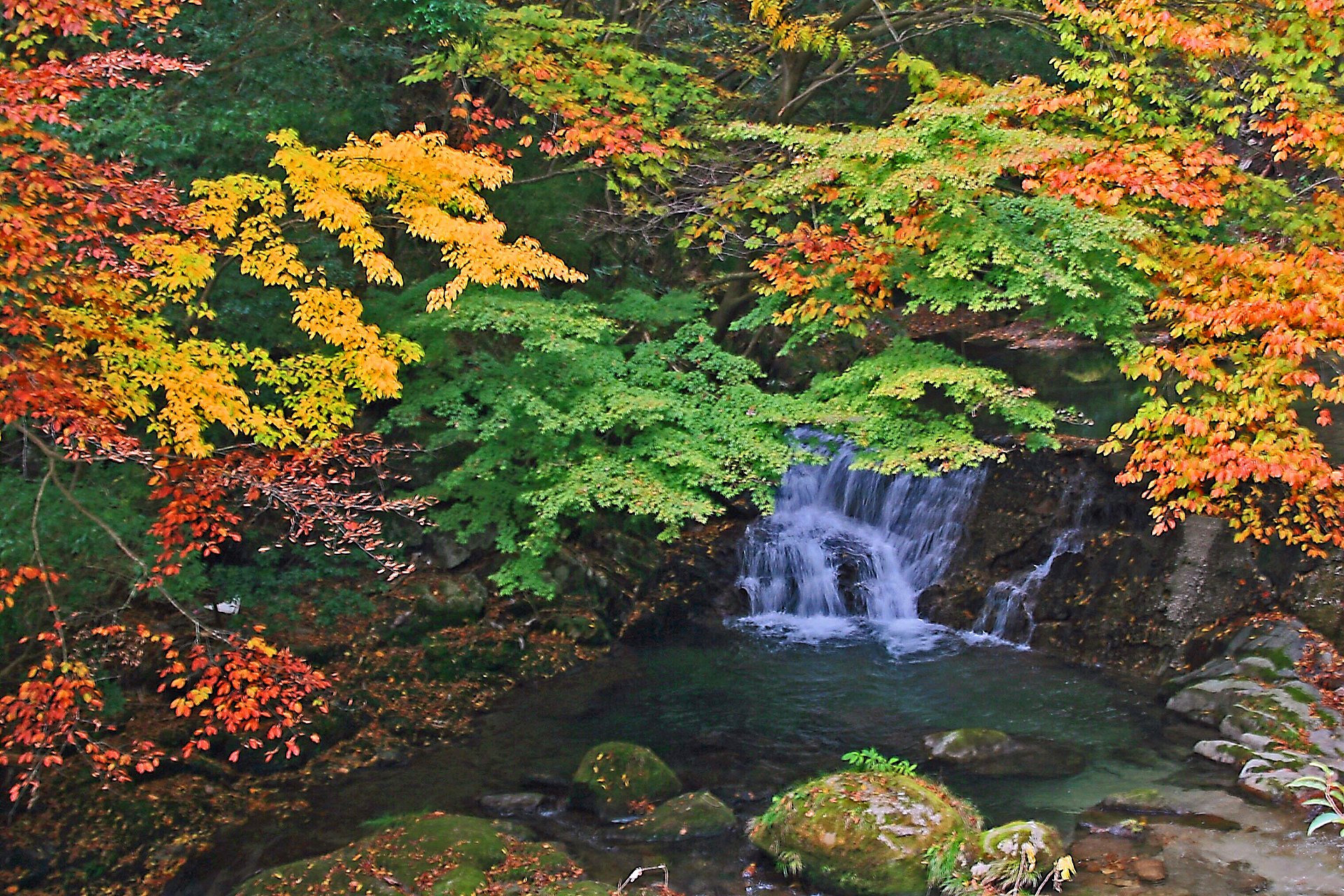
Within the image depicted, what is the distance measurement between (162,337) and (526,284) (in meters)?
2.81

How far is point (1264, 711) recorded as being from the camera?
9.34 m

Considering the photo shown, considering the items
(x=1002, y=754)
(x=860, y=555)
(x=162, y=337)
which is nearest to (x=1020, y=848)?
(x=1002, y=754)

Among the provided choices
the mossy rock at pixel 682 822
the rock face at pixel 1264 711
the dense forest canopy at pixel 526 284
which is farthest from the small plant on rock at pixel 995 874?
the dense forest canopy at pixel 526 284

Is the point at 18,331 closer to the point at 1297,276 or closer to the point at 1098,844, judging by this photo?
the point at 1098,844

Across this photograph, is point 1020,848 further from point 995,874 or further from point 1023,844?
point 995,874

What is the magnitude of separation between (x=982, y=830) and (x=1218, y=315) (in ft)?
16.0

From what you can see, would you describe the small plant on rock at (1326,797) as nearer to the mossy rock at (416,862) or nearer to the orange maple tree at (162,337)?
the mossy rock at (416,862)

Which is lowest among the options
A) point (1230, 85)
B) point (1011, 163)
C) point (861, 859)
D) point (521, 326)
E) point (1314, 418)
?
point (861, 859)

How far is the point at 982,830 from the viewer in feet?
24.7

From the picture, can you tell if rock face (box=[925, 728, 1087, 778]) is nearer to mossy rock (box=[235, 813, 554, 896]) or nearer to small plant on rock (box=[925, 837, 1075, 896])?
small plant on rock (box=[925, 837, 1075, 896])

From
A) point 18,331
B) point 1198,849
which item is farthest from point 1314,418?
point 18,331

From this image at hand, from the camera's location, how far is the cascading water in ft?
45.1

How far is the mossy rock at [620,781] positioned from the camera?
8.51 m

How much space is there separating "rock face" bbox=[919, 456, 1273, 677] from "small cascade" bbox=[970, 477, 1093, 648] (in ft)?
0.15
